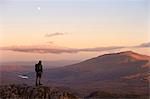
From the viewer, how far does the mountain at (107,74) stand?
301 inches

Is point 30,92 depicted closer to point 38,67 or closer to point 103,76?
point 38,67

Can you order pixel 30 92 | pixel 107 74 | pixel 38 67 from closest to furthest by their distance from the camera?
pixel 30 92
pixel 38 67
pixel 107 74

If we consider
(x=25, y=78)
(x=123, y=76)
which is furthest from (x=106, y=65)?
(x=25, y=78)

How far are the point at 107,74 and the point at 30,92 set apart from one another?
139 centimetres

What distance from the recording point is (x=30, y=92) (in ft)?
22.9

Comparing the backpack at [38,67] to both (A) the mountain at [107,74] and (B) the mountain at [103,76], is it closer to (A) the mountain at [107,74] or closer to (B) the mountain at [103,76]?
(B) the mountain at [103,76]

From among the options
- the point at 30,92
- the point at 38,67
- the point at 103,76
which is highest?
the point at 38,67

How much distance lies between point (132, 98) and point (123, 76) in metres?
0.43

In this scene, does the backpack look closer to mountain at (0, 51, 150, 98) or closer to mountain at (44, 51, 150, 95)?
mountain at (0, 51, 150, 98)

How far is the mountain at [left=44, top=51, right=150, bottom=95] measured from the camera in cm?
764

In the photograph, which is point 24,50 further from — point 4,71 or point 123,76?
point 123,76

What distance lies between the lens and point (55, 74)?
7.71 meters

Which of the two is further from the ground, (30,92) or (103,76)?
(103,76)

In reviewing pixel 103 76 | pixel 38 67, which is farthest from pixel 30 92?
pixel 103 76
